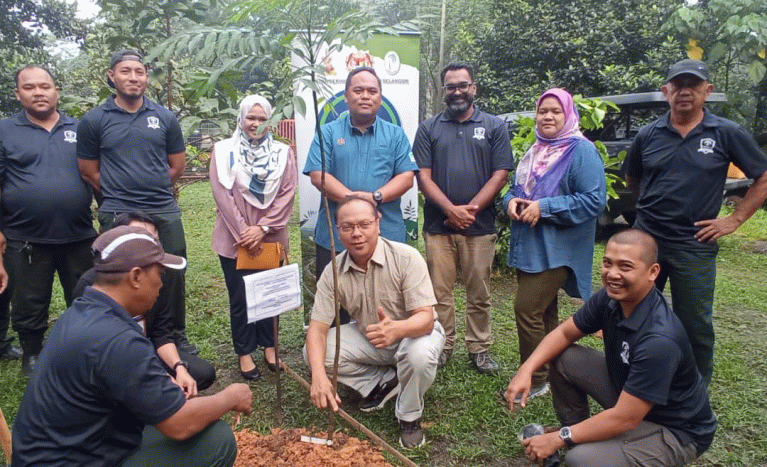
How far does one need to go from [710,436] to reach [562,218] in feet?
4.23

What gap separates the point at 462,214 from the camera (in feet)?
12.1

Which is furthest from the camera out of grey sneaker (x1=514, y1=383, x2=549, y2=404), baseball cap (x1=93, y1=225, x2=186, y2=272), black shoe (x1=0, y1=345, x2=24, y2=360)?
black shoe (x1=0, y1=345, x2=24, y2=360)

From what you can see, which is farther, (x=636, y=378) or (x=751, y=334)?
(x=751, y=334)

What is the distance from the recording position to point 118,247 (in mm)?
1908

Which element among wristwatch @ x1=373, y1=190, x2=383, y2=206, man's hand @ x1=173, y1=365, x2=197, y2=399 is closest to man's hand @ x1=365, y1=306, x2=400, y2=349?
man's hand @ x1=173, y1=365, x2=197, y2=399

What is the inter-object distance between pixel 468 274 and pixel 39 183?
2.82 meters

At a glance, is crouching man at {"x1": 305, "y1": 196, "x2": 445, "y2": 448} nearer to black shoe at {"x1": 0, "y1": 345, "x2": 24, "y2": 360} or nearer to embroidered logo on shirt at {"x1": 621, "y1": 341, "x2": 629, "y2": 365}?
embroidered logo on shirt at {"x1": 621, "y1": 341, "x2": 629, "y2": 365}

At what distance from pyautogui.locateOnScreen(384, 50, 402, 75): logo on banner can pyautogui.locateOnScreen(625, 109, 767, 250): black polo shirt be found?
2.11 m

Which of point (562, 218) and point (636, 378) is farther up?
point (562, 218)

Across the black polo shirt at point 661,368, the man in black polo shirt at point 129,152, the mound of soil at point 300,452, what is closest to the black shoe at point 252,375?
the man in black polo shirt at point 129,152

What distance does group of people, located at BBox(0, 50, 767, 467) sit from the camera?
1.92 metres

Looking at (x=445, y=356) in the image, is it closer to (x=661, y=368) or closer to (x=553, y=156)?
(x=553, y=156)

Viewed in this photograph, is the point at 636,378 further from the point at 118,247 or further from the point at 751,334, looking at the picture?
the point at 751,334

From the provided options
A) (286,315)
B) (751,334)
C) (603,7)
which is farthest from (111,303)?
(603,7)
